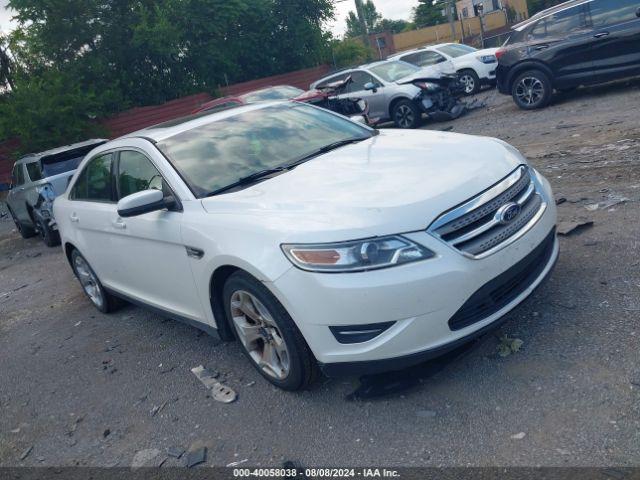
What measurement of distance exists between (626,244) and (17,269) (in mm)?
8797

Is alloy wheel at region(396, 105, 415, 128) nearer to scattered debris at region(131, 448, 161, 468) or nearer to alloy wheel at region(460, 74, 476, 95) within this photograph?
alloy wheel at region(460, 74, 476, 95)

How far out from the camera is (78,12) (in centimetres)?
2217

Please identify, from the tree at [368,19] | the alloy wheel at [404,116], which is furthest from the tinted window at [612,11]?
the tree at [368,19]

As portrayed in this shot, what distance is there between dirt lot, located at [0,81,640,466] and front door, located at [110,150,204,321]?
515 millimetres

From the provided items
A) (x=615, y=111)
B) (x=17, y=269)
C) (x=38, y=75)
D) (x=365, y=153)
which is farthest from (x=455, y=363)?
(x=38, y=75)

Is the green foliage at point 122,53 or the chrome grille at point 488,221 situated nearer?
the chrome grille at point 488,221

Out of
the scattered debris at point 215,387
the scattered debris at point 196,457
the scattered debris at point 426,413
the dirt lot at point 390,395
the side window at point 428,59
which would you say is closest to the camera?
the dirt lot at point 390,395

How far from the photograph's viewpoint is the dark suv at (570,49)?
995 cm

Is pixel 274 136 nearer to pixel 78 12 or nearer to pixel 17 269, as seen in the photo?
pixel 17 269

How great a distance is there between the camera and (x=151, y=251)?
4.30 meters

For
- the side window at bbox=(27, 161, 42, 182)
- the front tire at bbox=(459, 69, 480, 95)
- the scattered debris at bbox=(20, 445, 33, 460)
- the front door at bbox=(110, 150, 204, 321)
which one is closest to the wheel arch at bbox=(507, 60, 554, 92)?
the front tire at bbox=(459, 69, 480, 95)

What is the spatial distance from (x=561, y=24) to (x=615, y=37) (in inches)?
38.1

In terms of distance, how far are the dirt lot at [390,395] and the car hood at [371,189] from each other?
2.69 feet

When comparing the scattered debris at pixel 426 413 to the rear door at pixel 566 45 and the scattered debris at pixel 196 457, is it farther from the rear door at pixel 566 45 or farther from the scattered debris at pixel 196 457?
the rear door at pixel 566 45
